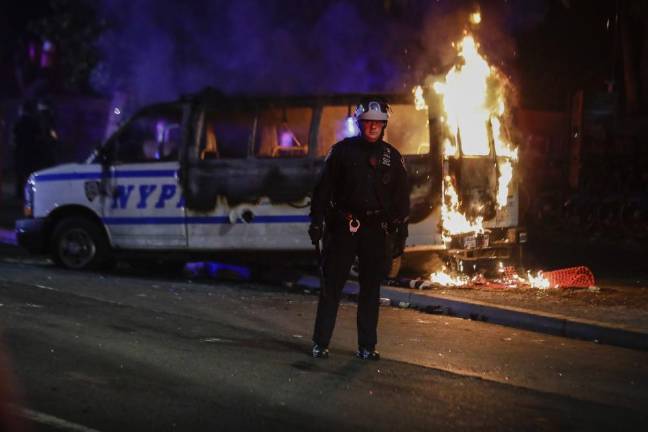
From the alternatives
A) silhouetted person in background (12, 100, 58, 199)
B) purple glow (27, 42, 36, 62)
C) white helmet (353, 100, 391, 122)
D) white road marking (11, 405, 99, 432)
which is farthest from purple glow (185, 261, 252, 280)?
purple glow (27, 42, 36, 62)

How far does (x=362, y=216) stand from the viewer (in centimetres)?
640

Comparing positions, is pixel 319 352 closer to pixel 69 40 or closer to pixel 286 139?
pixel 286 139

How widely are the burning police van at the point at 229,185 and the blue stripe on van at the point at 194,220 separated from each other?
0.01 metres

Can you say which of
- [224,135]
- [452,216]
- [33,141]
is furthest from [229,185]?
[33,141]

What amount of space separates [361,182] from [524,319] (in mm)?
2608

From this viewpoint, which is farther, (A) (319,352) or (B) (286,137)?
(B) (286,137)

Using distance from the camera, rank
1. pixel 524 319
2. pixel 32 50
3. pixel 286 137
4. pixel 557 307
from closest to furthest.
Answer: pixel 524 319 → pixel 557 307 → pixel 286 137 → pixel 32 50

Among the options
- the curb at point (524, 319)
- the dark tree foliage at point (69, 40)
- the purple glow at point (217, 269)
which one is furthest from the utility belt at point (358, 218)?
the dark tree foliage at point (69, 40)

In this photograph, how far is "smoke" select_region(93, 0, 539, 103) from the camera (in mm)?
10941

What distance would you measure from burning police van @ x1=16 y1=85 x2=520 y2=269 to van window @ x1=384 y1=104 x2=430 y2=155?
1 cm

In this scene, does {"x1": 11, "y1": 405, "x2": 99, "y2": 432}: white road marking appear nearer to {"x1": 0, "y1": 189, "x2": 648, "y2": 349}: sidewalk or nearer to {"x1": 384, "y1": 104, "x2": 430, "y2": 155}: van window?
{"x1": 0, "y1": 189, "x2": 648, "y2": 349}: sidewalk

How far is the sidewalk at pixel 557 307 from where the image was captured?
25.0 ft

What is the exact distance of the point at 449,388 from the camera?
581cm

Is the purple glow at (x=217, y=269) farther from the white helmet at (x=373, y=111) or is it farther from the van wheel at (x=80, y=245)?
the white helmet at (x=373, y=111)
